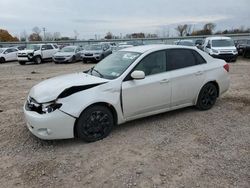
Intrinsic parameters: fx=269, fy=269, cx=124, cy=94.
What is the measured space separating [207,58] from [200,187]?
3.61 m

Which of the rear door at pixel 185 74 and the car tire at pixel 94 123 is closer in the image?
the car tire at pixel 94 123

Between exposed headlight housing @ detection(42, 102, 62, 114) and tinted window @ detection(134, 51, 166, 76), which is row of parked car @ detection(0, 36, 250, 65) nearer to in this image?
tinted window @ detection(134, 51, 166, 76)

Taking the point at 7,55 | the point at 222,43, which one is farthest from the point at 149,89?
the point at 7,55

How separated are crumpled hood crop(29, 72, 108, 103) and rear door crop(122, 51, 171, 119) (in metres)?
0.53

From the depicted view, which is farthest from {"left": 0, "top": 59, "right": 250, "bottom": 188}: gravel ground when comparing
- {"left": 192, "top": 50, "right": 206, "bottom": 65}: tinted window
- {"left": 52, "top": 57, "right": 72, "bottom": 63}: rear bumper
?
{"left": 52, "top": 57, "right": 72, "bottom": 63}: rear bumper

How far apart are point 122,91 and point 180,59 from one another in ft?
5.55

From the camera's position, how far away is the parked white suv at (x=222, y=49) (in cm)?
1836

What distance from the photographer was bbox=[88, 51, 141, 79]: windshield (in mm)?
5016

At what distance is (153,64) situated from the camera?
17.4ft

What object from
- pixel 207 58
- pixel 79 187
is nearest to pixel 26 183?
pixel 79 187

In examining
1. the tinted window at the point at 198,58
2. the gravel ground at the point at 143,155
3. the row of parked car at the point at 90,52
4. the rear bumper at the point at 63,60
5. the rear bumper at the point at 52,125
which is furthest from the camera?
the rear bumper at the point at 63,60

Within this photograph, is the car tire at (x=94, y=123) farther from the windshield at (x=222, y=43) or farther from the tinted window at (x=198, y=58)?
the windshield at (x=222, y=43)

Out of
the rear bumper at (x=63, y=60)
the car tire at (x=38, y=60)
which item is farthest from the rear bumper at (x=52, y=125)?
the car tire at (x=38, y=60)

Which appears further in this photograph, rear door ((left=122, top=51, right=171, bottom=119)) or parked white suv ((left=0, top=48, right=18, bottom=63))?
parked white suv ((left=0, top=48, right=18, bottom=63))
